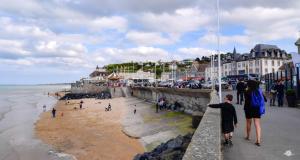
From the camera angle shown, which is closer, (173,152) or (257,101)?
(257,101)

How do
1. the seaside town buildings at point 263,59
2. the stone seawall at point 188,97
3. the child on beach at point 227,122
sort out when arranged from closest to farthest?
the child on beach at point 227,122
the stone seawall at point 188,97
the seaside town buildings at point 263,59

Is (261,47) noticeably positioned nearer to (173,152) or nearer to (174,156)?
(173,152)

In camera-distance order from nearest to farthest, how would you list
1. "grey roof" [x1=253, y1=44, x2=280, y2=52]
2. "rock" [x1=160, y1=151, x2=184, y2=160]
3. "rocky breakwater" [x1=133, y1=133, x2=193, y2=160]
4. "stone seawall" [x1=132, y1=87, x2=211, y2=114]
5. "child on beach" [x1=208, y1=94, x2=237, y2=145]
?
"child on beach" [x1=208, y1=94, x2=237, y2=145] → "rock" [x1=160, y1=151, x2=184, y2=160] → "rocky breakwater" [x1=133, y1=133, x2=193, y2=160] → "stone seawall" [x1=132, y1=87, x2=211, y2=114] → "grey roof" [x1=253, y1=44, x2=280, y2=52]

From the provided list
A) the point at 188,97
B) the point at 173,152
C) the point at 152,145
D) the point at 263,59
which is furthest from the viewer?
the point at 263,59

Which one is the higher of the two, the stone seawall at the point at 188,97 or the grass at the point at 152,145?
the stone seawall at the point at 188,97

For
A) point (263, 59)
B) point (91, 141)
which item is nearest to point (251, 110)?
point (91, 141)

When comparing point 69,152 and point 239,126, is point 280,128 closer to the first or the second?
point 239,126

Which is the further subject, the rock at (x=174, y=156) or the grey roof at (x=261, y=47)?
the grey roof at (x=261, y=47)

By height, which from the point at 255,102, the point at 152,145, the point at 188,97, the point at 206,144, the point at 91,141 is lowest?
the point at 91,141

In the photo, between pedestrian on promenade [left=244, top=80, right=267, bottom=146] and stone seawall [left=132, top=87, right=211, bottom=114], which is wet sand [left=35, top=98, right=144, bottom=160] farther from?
pedestrian on promenade [left=244, top=80, right=267, bottom=146]

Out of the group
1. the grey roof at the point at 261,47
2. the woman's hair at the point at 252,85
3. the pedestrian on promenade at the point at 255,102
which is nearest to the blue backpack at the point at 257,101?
the pedestrian on promenade at the point at 255,102

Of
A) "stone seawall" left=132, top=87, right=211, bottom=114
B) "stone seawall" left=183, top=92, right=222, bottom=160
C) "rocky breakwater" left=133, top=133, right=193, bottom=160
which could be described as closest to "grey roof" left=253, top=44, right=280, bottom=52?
"stone seawall" left=132, top=87, right=211, bottom=114

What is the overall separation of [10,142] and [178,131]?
1255 cm

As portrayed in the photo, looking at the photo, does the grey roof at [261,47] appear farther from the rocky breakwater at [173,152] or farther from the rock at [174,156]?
the rock at [174,156]
